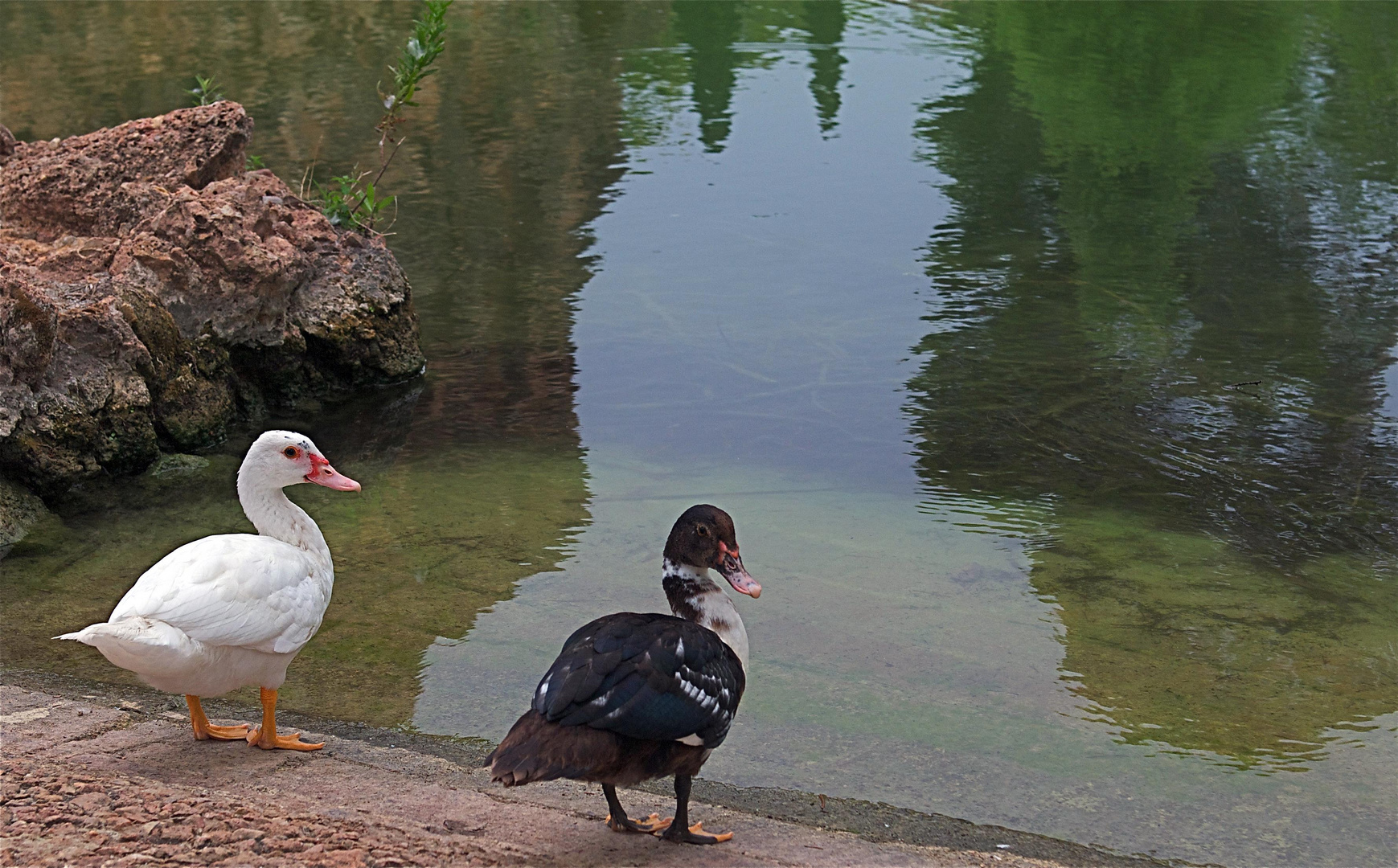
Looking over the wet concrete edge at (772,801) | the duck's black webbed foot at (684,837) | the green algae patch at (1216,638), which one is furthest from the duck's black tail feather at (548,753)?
the green algae patch at (1216,638)

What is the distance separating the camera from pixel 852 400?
336 inches

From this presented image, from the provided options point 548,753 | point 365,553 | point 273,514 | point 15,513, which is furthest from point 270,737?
point 15,513

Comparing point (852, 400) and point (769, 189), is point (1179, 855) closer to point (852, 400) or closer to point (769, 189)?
point (852, 400)

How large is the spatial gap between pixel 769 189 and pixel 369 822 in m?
10.3

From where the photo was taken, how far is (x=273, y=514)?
4773 mm

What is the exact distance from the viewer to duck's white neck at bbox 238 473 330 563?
15.6 feet

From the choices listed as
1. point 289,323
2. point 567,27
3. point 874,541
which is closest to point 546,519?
point 874,541

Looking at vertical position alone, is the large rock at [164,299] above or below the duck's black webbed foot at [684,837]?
above

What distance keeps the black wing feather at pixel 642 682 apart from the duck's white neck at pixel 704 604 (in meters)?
0.29

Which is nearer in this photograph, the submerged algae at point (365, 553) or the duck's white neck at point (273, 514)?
the duck's white neck at point (273, 514)

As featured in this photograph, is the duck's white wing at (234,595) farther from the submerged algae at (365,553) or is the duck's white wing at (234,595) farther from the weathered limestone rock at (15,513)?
the weathered limestone rock at (15,513)

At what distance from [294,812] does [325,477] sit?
1.56 m

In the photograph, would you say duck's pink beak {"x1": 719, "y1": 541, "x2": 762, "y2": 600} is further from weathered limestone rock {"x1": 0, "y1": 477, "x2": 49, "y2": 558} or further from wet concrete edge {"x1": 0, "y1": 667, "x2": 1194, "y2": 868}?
weathered limestone rock {"x1": 0, "y1": 477, "x2": 49, "y2": 558}

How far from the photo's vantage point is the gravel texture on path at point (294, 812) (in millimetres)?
3318
